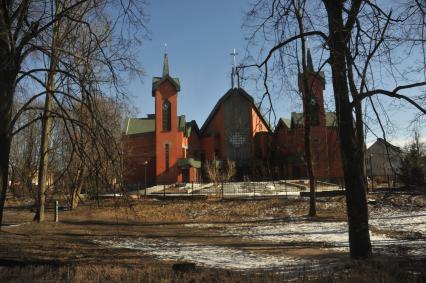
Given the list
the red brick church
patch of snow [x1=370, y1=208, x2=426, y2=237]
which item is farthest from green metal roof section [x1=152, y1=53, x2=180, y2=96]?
patch of snow [x1=370, y1=208, x2=426, y2=237]

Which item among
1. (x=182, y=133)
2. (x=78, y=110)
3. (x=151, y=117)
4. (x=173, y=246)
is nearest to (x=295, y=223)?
(x=173, y=246)

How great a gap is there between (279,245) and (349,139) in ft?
21.7

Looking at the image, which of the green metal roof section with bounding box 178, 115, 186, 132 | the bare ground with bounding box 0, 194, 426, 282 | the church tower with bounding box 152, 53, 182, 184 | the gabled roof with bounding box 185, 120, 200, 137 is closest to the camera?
the bare ground with bounding box 0, 194, 426, 282

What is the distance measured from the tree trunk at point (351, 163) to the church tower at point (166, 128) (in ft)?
148

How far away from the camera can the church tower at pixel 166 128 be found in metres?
53.8

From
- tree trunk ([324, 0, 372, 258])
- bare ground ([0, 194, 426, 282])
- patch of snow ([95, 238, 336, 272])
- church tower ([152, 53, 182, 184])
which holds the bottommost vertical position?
patch of snow ([95, 238, 336, 272])

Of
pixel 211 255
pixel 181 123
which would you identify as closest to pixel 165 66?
pixel 181 123

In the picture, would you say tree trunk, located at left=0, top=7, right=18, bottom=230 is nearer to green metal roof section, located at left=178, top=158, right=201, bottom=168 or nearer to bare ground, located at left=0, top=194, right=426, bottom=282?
bare ground, located at left=0, top=194, right=426, bottom=282

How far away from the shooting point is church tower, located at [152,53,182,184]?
176 ft

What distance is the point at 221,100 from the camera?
186 feet

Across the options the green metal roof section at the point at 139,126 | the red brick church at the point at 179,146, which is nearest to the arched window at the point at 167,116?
the red brick church at the point at 179,146

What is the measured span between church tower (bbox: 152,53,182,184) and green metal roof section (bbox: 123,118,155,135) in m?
3.34

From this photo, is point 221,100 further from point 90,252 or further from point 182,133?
point 90,252

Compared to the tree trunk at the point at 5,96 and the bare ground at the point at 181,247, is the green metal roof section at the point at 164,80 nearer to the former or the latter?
the bare ground at the point at 181,247
